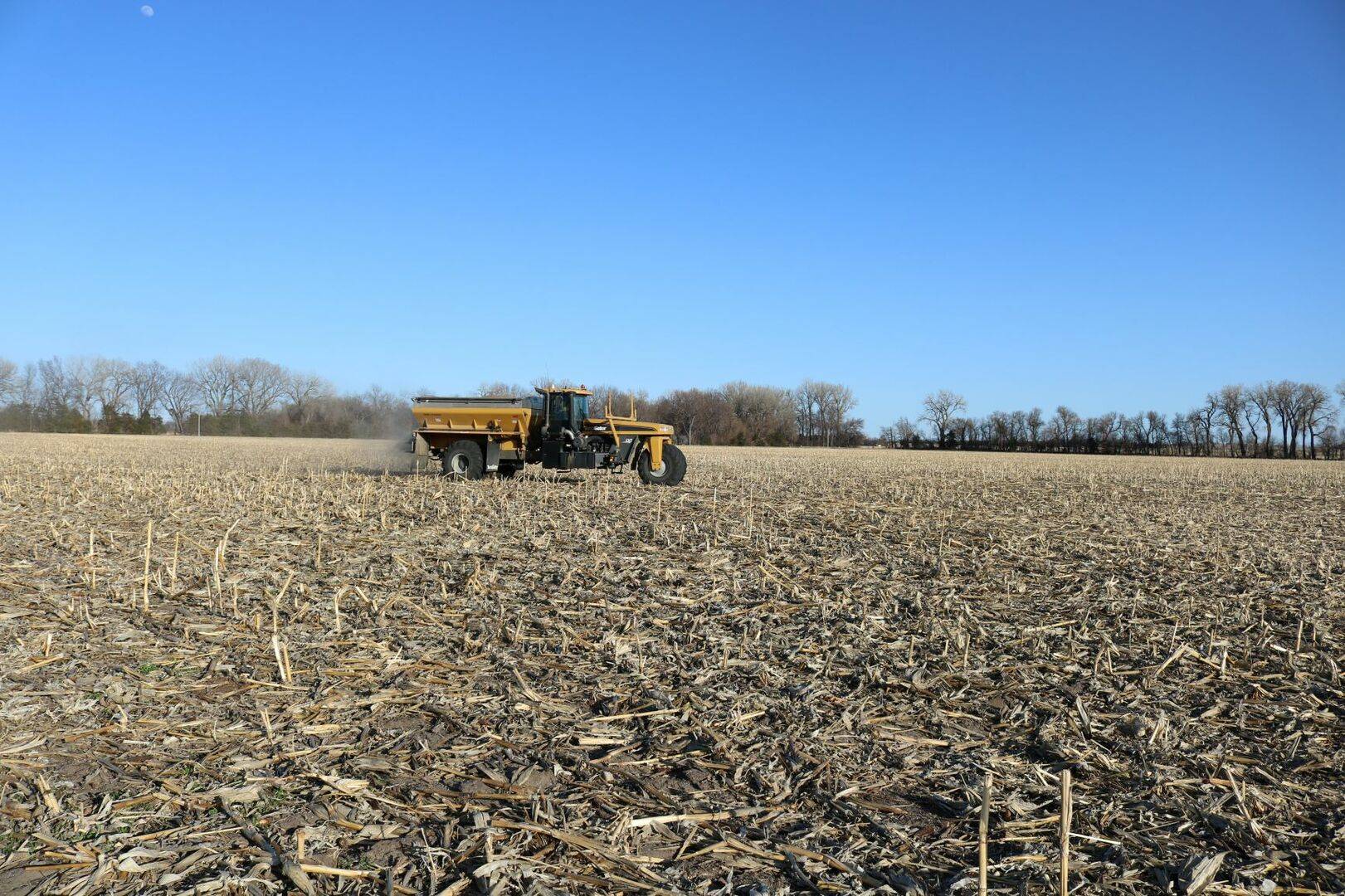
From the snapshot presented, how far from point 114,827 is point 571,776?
205 centimetres

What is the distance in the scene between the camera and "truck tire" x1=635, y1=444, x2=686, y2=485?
18.8m

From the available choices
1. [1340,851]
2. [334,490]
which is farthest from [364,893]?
[334,490]

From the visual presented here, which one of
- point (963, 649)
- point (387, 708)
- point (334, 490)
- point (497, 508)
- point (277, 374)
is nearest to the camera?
point (387, 708)

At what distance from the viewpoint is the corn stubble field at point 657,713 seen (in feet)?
11.7

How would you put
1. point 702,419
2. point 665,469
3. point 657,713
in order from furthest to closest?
point 702,419 → point 665,469 → point 657,713

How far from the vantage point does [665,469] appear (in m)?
19.0

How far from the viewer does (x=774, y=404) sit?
339ft

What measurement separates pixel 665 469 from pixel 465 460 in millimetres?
4665

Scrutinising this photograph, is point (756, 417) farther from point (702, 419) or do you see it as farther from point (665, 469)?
point (665, 469)

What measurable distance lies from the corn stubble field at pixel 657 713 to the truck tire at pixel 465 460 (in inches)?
A: 315

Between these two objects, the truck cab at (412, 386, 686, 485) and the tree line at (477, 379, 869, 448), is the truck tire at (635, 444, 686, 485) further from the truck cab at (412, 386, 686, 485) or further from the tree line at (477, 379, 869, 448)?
the tree line at (477, 379, 869, 448)

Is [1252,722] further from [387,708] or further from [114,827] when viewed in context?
[114,827]

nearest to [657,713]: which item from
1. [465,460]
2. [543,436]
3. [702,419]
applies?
[543,436]

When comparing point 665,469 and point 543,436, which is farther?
point 665,469
